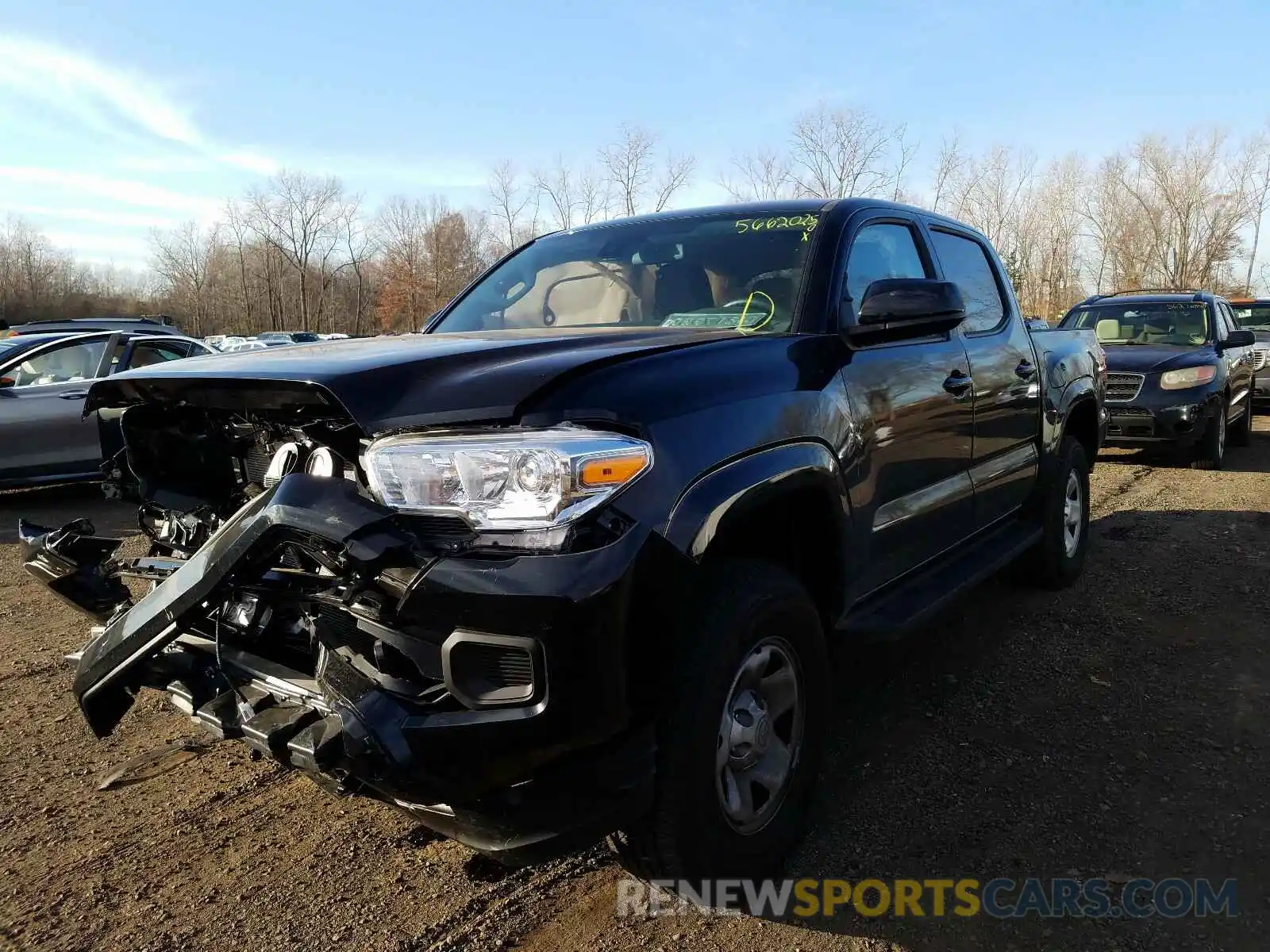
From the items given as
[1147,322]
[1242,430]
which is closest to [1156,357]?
[1147,322]

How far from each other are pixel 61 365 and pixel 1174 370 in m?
10.8

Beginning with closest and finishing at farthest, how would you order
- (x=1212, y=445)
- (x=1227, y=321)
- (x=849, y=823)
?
(x=849, y=823) < (x=1212, y=445) < (x=1227, y=321)

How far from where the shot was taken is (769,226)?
10.8 feet

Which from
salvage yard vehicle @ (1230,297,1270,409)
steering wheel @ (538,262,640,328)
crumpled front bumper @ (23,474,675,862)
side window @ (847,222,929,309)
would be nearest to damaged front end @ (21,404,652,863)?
crumpled front bumper @ (23,474,675,862)

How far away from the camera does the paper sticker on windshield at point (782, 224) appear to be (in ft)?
10.5

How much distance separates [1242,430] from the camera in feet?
36.1

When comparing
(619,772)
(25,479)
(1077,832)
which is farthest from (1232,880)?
(25,479)

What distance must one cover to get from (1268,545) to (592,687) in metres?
6.14

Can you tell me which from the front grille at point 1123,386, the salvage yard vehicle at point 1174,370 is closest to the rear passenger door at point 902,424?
the salvage yard vehicle at point 1174,370

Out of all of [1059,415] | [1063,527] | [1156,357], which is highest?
[1156,357]

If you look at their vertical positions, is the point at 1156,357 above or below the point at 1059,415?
above

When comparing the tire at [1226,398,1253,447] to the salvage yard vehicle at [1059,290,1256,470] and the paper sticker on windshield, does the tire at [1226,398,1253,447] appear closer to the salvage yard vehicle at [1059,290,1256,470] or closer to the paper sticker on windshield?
the salvage yard vehicle at [1059,290,1256,470]

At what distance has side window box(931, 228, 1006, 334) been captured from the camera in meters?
4.02

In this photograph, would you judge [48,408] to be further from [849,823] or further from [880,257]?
[849,823]
